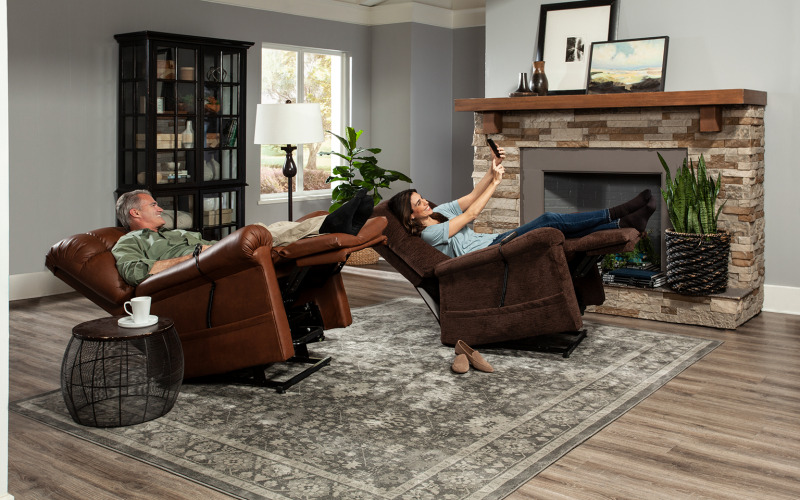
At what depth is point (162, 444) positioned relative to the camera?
3090 mm

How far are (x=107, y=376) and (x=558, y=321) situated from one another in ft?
7.05

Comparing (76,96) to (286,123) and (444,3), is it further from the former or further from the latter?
(444,3)

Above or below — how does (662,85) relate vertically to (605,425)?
above

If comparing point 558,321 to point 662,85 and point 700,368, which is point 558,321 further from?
point 662,85

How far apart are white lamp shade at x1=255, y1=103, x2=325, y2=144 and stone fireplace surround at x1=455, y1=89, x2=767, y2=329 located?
1.35 meters

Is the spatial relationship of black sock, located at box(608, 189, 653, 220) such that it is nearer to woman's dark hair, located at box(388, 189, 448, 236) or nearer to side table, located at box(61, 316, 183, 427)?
woman's dark hair, located at box(388, 189, 448, 236)

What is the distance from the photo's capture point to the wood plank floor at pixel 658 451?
2.72 metres

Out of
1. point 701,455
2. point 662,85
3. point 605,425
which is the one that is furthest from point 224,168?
point 701,455

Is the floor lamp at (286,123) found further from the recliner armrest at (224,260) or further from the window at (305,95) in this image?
the recliner armrest at (224,260)

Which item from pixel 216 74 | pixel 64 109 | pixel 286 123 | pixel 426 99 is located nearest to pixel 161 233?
pixel 286 123

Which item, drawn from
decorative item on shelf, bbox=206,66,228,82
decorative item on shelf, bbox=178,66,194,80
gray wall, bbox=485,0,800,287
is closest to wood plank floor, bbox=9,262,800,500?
gray wall, bbox=485,0,800,287

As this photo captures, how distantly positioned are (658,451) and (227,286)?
6.22ft

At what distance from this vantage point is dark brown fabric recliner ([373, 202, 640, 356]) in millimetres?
4086

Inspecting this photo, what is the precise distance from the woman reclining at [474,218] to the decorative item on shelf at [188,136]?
92.4 inches
